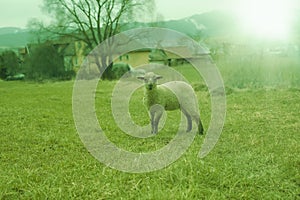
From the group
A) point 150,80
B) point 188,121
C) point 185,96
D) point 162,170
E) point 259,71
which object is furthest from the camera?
point 259,71

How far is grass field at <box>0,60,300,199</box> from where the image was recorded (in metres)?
4.36

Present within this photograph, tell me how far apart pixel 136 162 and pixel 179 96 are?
8.19 ft

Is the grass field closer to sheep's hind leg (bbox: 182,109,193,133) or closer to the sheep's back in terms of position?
sheep's hind leg (bbox: 182,109,193,133)

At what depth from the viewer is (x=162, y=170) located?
5.01m

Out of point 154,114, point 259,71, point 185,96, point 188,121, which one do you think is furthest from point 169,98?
point 259,71

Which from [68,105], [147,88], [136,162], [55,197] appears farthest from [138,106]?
[55,197]

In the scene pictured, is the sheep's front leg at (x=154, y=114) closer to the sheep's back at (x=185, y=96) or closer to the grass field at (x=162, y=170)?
the grass field at (x=162, y=170)

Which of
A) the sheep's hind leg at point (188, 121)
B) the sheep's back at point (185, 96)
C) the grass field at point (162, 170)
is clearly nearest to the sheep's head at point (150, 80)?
the sheep's back at point (185, 96)

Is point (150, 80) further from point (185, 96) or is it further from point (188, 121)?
point (188, 121)

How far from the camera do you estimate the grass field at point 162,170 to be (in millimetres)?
4363

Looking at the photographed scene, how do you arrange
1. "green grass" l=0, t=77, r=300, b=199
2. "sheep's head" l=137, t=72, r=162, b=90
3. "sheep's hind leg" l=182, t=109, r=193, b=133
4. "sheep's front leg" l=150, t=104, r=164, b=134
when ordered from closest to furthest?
"green grass" l=0, t=77, r=300, b=199
"sheep's head" l=137, t=72, r=162, b=90
"sheep's front leg" l=150, t=104, r=164, b=134
"sheep's hind leg" l=182, t=109, r=193, b=133

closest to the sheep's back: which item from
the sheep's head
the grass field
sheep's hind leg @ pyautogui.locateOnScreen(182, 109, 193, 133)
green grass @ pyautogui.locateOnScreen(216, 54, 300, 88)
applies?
sheep's hind leg @ pyautogui.locateOnScreen(182, 109, 193, 133)

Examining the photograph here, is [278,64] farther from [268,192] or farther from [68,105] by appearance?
[268,192]

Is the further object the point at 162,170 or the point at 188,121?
the point at 188,121
